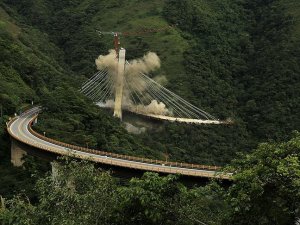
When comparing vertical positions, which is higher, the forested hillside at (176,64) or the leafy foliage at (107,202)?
the leafy foliage at (107,202)

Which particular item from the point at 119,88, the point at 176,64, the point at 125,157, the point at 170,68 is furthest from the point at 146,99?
the point at 125,157

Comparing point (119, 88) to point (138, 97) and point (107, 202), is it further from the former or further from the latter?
→ point (107, 202)

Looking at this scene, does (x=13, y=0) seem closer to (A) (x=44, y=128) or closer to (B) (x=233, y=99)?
(B) (x=233, y=99)

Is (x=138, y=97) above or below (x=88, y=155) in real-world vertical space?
below

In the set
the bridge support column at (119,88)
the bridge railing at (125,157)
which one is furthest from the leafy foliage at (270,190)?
the bridge support column at (119,88)

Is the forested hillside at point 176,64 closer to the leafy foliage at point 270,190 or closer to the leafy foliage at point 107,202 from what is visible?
the leafy foliage at point 107,202

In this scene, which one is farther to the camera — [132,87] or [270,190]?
[132,87]

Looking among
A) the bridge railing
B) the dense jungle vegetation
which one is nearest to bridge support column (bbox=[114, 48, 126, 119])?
the dense jungle vegetation

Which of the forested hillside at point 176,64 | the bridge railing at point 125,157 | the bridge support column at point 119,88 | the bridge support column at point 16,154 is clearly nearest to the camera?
the bridge railing at point 125,157
